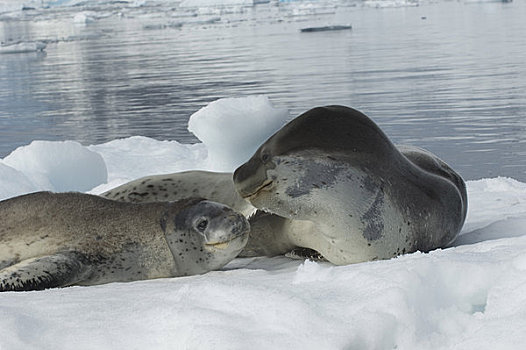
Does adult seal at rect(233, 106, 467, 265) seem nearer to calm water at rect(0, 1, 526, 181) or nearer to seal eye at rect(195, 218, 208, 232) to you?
seal eye at rect(195, 218, 208, 232)

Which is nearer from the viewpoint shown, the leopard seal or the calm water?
the leopard seal

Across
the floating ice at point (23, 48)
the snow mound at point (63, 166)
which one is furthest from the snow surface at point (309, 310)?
the floating ice at point (23, 48)

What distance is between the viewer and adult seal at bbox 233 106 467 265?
10.7ft

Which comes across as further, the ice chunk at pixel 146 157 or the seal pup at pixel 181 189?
the ice chunk at pixel 146 157

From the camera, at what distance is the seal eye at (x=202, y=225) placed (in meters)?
3.44

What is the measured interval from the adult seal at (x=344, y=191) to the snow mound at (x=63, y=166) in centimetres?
369

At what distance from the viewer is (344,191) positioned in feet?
10.7

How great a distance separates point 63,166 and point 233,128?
4.60ft

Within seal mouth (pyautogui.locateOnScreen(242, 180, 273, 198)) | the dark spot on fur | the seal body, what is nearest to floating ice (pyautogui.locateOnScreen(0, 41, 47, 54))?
the seal body

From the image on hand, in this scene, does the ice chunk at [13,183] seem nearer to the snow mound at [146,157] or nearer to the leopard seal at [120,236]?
the snow mound at [146,157]

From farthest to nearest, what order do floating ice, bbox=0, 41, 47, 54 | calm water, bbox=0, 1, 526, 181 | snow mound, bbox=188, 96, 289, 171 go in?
1. floating ice, bbox=0, 41, 47, 54
2. calm water, bbox=0, 1, 526, 181
3. snow mound, bbox=188, 96, 289, 171

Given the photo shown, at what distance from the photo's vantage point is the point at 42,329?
2.16m

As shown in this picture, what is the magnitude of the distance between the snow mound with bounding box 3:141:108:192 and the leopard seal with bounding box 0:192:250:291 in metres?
3.37

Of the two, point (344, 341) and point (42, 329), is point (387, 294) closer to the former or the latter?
point (344, 341)
